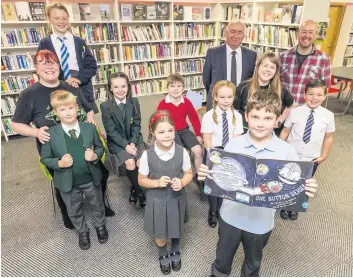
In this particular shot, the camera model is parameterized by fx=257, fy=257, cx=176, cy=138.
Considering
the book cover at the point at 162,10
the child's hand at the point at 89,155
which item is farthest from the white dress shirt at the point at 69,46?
the book cover at the point at 162,10

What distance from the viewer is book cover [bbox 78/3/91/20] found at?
161 inches

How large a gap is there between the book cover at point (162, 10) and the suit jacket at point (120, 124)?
2.99 metres

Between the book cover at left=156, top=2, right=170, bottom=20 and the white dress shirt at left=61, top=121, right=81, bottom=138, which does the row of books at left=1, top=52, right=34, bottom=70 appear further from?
the white dress shirt at left=61, top=121, right=81, bottom=138

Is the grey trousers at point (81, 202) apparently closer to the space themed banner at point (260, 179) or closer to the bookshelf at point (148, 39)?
the space themed banner at point (260, 179)

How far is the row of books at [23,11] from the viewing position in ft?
12.2

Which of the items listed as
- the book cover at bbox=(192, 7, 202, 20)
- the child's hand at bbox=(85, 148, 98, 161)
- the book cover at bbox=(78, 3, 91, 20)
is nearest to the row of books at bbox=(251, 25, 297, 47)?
the book cover at bbox=(192, 7, 202, 20)

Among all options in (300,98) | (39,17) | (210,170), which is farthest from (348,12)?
(210,170)

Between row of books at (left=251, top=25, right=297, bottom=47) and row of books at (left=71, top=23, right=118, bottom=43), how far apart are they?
262 centimetres

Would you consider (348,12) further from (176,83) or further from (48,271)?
(48,271)

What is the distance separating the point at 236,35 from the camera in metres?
2.72

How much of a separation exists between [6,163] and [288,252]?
3.59 m

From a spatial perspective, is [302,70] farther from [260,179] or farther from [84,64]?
[84,64]

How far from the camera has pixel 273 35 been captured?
4.59 meters

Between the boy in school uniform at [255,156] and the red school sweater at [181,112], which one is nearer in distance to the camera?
the boy in school uniform at [255,156]
